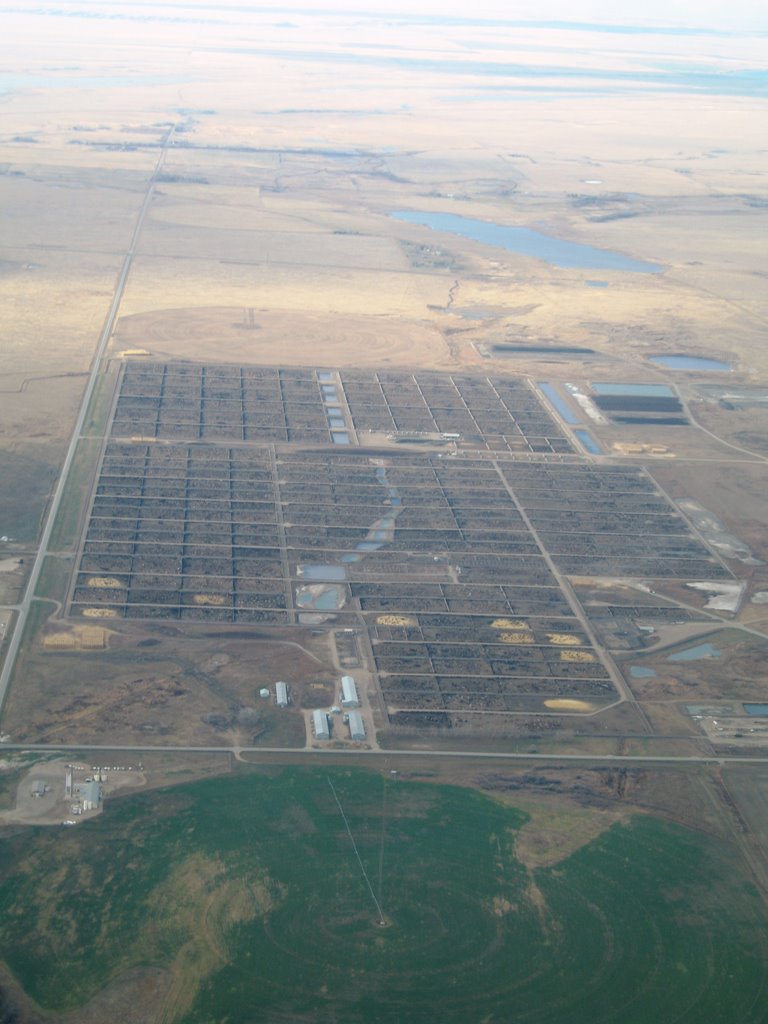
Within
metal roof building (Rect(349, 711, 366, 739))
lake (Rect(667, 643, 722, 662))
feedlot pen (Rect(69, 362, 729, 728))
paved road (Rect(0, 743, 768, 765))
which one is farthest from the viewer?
lake (Rect(667, 643, 722, 662))

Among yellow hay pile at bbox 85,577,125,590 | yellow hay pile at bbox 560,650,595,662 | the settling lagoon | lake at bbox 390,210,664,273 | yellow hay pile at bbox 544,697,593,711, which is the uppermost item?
yellow hay pile at bbox 544,697,593,711

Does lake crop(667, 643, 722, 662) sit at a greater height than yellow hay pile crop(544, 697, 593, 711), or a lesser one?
lesser

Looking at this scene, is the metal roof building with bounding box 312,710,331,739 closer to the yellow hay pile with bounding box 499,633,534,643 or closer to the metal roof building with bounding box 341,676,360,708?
the metal roof building with bounding box 341,676,360,708

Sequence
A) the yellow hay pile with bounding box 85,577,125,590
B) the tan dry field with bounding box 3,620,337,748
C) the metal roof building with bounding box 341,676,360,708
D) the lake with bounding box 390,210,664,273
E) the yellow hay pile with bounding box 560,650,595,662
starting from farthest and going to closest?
1. the lake with bounding box 390,210,664,273
2. the yellow hay pile with bounding box 85,577,125,590
3. the yellow hay pile with bounding box 560,650,595,662
4. the metal roof building with bounding box 341,676,360,708
5. the tan dry field with bounding box 3,620,337,748

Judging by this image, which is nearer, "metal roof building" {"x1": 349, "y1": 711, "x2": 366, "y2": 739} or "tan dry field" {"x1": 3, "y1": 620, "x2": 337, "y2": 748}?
"tan dry field" {"x1": 3, "y1": 620, "x2": 337, "y2": 748}

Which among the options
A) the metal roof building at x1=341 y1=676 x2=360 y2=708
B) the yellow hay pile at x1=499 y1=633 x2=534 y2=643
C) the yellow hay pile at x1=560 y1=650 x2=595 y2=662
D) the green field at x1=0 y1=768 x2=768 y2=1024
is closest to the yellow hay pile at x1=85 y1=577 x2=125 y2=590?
the metal roof building at x1=341 y1=676 x2=360 y2=708

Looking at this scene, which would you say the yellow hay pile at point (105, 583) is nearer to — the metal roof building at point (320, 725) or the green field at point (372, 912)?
the metal roof building at point (320, 725)

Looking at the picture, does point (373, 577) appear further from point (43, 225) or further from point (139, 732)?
point (43, 225)
